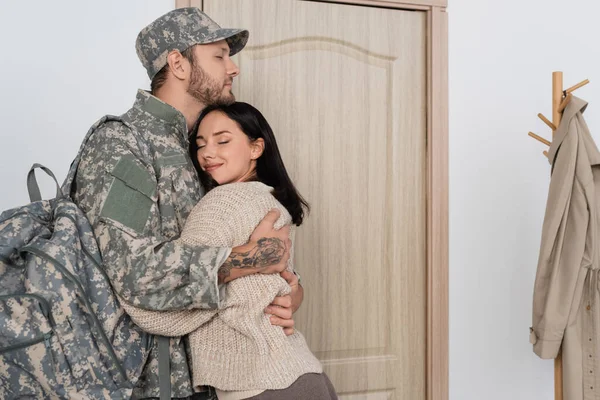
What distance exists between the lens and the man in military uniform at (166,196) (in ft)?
4.36

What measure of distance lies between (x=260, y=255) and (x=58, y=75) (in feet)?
3.54

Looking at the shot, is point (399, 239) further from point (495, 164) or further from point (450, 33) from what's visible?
point (450, 33)

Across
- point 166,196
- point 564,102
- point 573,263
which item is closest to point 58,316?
point 166,196

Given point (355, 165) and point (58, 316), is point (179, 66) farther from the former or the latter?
point (355, 165)

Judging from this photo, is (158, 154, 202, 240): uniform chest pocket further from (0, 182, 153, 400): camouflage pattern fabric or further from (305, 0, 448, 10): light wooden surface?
(305, 0, 448, 10): light wooden surface

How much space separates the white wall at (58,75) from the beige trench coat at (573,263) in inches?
56.5

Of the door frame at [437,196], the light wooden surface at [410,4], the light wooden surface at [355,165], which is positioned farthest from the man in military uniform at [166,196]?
the door frame at [437,196]

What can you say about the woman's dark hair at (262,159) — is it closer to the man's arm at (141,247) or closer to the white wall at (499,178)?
the man's arm at (141,247)

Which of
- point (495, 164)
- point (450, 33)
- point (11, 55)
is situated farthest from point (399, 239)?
point (11, 55)

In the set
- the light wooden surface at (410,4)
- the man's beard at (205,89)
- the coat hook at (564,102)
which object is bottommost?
the man's beard at (205,89)

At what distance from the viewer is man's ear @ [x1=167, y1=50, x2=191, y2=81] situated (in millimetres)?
1621

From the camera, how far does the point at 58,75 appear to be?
2.05 m

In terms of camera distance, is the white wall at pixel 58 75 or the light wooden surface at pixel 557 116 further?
the light wooden surface at pixel 557 116

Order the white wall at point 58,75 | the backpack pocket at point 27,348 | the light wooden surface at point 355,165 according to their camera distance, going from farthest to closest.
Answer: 1. the light wooden surface at point 355,165
2. the white wall at point 58,75
3. the backpack pocket at point 27,348
